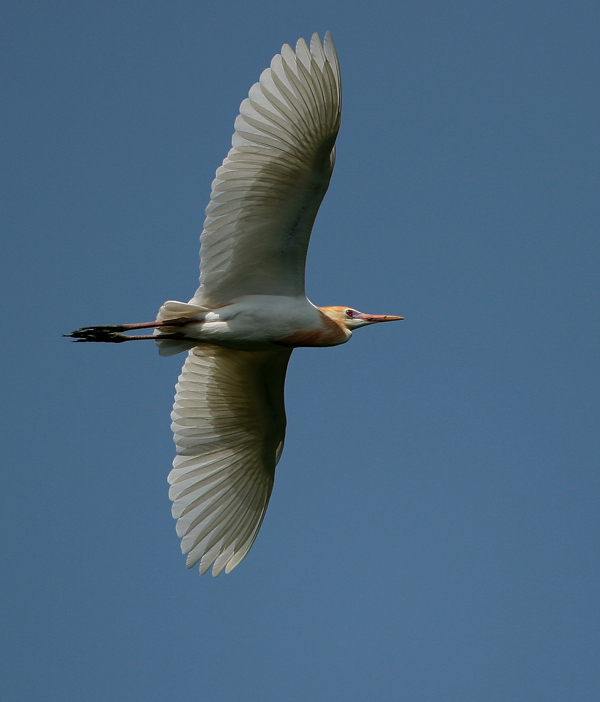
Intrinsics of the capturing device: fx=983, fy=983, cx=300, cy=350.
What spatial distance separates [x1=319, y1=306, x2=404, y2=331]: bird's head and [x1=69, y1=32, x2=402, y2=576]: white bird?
0.04 feet

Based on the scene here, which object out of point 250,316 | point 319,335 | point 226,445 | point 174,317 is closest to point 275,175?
point 250,316

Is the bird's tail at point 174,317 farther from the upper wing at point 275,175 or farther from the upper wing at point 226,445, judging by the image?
the upper wing at point 226,445

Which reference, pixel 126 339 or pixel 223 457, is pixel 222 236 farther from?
pixel 223 457

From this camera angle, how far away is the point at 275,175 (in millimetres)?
8922

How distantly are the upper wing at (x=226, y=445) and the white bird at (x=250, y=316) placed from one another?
1cm

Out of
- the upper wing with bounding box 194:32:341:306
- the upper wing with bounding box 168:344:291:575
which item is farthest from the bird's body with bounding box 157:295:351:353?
the upper wing with bounding box 168:344:291:575

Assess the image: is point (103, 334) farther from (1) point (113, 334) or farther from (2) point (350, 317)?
(2) point (350, 317)

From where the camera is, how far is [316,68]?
27.9 ft

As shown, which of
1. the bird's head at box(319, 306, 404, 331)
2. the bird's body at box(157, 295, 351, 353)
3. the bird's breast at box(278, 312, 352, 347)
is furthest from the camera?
the bird's head at box(319, 306, 404, 331)

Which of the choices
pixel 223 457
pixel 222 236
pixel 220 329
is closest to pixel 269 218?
pixel 222 236

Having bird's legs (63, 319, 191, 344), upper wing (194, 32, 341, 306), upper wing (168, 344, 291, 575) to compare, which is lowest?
upper wing (168, 344, 291, 575)

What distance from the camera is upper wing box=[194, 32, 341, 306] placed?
337 inches

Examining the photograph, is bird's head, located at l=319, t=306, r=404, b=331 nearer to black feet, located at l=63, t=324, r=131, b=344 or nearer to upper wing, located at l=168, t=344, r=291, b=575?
upper wing, located at l=168, t=344, r=291, b=575

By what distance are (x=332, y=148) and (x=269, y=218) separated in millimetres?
917
